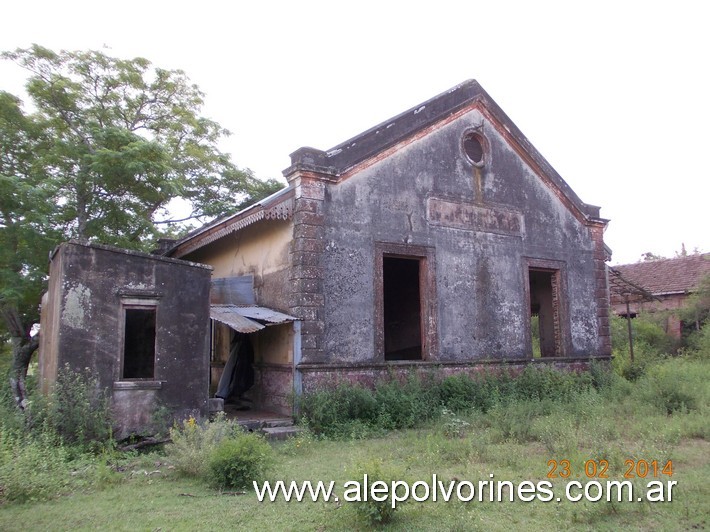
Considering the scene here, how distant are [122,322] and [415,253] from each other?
233 inches

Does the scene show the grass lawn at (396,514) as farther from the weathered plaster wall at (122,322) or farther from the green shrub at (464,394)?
the green shrub at (464,394)

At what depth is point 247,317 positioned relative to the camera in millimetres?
10703

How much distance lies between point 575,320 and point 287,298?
7839mm

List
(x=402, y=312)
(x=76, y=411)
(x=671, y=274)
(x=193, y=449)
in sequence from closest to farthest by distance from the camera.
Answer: (x=193, y=449) < (x=76, y=411) < (x=402, y=312) < (x=671, y=274)

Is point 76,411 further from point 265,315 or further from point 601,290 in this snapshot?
point 601,290

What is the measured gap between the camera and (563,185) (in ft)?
49.7

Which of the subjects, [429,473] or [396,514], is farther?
[429,473]

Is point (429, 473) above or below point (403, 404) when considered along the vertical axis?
below

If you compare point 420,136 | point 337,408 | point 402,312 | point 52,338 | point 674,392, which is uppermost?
point 420,136

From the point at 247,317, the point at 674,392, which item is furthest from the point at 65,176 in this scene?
the point at 674,392

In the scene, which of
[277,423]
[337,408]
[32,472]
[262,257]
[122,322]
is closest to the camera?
[32,472]

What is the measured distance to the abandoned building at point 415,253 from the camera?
10.9 meters

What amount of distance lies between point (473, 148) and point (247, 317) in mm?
6898

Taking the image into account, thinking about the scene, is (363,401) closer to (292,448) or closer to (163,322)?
(292,448)
